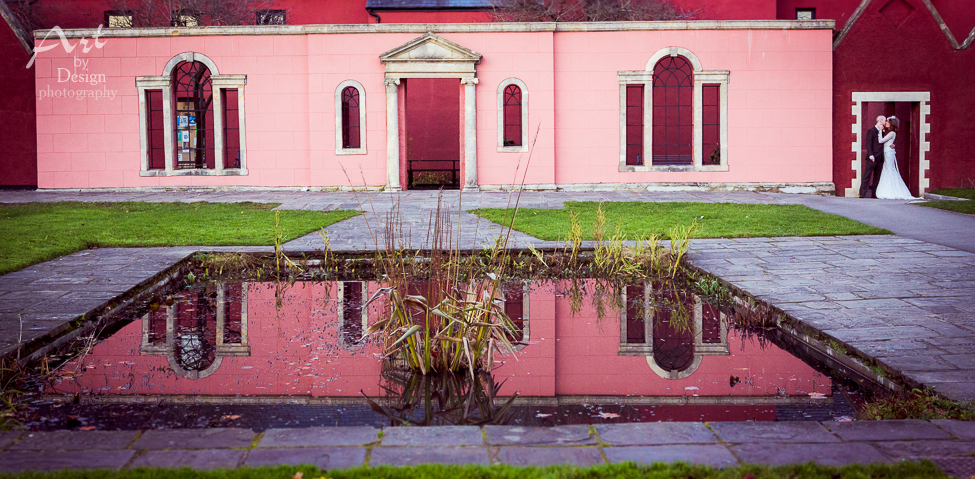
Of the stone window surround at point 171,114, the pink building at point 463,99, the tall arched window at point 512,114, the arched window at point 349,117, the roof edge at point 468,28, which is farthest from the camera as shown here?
the arched window at point 349,117

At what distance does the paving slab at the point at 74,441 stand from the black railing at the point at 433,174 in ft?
56.6

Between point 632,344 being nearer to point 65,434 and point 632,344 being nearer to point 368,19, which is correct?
point 65,434

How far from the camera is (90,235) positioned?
9.84 m

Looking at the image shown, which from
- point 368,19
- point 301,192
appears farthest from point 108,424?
point 368,19

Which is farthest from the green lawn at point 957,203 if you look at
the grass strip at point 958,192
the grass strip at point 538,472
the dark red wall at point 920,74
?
the grass strip at point 538,472

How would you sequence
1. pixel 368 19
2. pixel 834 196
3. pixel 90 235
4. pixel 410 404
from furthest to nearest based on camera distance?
pixel 368 19 → pixel 834 196 → pixel 90 235 → pixel 410 404

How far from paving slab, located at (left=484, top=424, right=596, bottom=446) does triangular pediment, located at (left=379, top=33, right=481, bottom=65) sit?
48.4ft

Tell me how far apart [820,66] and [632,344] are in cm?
1422

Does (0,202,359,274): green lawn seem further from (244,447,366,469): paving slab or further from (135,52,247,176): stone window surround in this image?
(244,447,366,469): paving slab

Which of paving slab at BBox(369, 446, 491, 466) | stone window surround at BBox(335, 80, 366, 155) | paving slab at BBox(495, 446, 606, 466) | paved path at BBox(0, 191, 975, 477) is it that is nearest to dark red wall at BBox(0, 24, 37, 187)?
stone window surround at BBox(335, 80, 366, 155)

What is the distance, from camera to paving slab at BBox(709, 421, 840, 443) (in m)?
3.06

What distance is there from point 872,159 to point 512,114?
25.1 ft

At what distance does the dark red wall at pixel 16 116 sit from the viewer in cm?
1909

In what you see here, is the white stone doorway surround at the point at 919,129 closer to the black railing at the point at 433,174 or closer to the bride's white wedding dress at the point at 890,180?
the bride's white wedding dress at the point at 890,180
